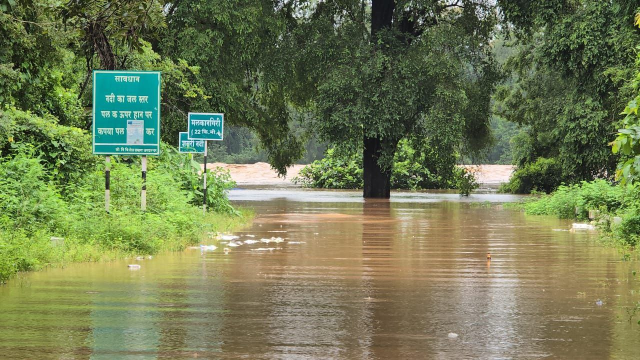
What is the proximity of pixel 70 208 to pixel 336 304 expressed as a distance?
918cm

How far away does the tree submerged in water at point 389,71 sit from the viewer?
38.0 meters

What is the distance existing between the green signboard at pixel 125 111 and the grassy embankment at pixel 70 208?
48.0 inches

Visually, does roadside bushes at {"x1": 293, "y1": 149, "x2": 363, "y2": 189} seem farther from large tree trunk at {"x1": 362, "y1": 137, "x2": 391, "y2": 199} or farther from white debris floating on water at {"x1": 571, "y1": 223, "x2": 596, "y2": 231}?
white debris floating on water at {"x1": 571, "y1": 223, "x2": 596, "y2": 231}

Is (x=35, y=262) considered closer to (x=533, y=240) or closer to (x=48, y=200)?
(x=48, y=200)

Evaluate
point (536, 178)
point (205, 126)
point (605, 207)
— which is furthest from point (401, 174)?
point (605, 207)

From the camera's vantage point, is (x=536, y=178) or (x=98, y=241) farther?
(x=536, y=178)

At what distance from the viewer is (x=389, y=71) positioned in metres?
38.9

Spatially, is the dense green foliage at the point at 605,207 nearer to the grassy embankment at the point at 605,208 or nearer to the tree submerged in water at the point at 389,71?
the grassy embankment at the point at 605,208

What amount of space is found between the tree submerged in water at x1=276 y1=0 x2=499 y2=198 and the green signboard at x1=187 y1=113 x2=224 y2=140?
10599mm

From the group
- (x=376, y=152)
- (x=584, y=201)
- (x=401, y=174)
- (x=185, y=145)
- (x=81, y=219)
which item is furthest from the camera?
(x=401, y=174)

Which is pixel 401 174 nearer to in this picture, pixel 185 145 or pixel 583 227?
pixel 185 145

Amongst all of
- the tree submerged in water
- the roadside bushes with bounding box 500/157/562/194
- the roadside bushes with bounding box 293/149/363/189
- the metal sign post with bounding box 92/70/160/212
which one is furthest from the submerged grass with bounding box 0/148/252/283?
the roadside bushes with bounding box 293/149/363/189

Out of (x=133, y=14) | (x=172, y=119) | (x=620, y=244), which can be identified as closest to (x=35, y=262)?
(x=133, y=14)

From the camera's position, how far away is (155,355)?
8.21 meters
